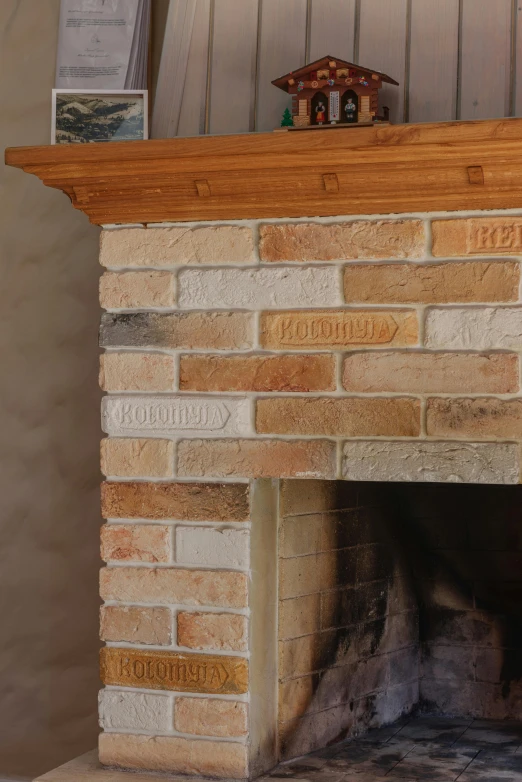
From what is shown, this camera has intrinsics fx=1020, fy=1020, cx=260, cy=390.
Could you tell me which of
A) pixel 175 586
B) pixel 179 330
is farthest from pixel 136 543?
pixel 179 330

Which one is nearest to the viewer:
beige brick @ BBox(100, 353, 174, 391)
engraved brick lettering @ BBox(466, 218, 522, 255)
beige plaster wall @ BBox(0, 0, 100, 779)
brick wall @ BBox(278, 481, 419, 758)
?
engraved brick lettering @ BBox(466, 218, 522, 255)

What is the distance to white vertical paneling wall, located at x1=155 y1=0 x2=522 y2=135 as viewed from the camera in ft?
6.74

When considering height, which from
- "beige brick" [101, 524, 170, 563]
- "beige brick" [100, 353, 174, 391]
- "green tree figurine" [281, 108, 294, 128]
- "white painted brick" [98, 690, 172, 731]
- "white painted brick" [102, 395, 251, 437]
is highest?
"green tree figurine" [281, 108, 294, 128]

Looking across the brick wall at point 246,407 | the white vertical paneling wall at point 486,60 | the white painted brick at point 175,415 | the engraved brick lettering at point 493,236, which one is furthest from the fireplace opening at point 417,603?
the white vertical paneling wall at point 486,60

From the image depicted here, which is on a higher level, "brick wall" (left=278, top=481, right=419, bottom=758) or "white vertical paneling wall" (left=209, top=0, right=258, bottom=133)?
"white vertical paneling wall" (left=209, top=0, right=258, bottom=133)

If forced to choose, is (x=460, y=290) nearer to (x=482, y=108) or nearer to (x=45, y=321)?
(x=482, y=108)

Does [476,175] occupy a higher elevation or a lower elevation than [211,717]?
higher

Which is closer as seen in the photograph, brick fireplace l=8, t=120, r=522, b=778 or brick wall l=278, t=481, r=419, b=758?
brick fireplace l=8, t=120, r=522, b=778

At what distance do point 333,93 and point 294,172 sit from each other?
0.18 m

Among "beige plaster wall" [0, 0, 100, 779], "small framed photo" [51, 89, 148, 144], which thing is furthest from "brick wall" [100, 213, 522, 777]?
"beige plaster wall" [0, 0, 100, 779]

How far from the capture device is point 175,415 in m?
2.16

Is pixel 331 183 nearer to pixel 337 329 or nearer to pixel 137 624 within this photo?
pixel 337 329

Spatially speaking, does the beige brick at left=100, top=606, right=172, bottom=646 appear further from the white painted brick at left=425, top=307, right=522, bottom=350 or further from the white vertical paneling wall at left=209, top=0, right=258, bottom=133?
the white vertical paneling wall at left=209, top=0, right=258, bottom=133

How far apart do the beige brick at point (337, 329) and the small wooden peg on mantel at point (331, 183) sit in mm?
243
